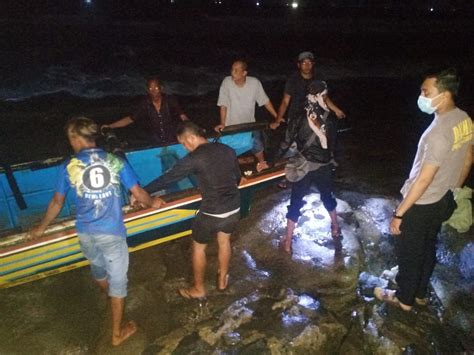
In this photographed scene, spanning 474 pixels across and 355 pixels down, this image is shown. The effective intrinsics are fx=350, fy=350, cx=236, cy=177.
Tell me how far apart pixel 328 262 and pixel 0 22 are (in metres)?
30.1

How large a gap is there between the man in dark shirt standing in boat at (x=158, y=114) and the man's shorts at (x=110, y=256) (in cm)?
214

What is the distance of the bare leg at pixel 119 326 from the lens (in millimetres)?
2820

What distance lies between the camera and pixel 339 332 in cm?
298

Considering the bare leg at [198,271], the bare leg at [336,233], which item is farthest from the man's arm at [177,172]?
the bare leg at [336,233]

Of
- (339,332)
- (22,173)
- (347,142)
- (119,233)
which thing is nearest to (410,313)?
(339,332)

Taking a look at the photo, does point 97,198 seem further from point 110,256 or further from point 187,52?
point 187,52

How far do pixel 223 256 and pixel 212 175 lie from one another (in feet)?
2.90

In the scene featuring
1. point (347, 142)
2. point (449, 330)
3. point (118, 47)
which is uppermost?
point (118, 47)

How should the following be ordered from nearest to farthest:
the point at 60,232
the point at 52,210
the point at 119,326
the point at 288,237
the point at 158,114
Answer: the point at 52,210, the point at 119,326, the point at 60,232, the point at 288,237, the point at 158,114

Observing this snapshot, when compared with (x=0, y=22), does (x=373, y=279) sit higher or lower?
lower

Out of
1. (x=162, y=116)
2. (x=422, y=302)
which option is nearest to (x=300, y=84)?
(x=162, y=116)

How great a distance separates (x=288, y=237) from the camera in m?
3.90

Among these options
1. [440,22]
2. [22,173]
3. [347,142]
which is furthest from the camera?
[440,22]

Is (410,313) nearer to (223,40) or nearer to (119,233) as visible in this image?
(119,233)
